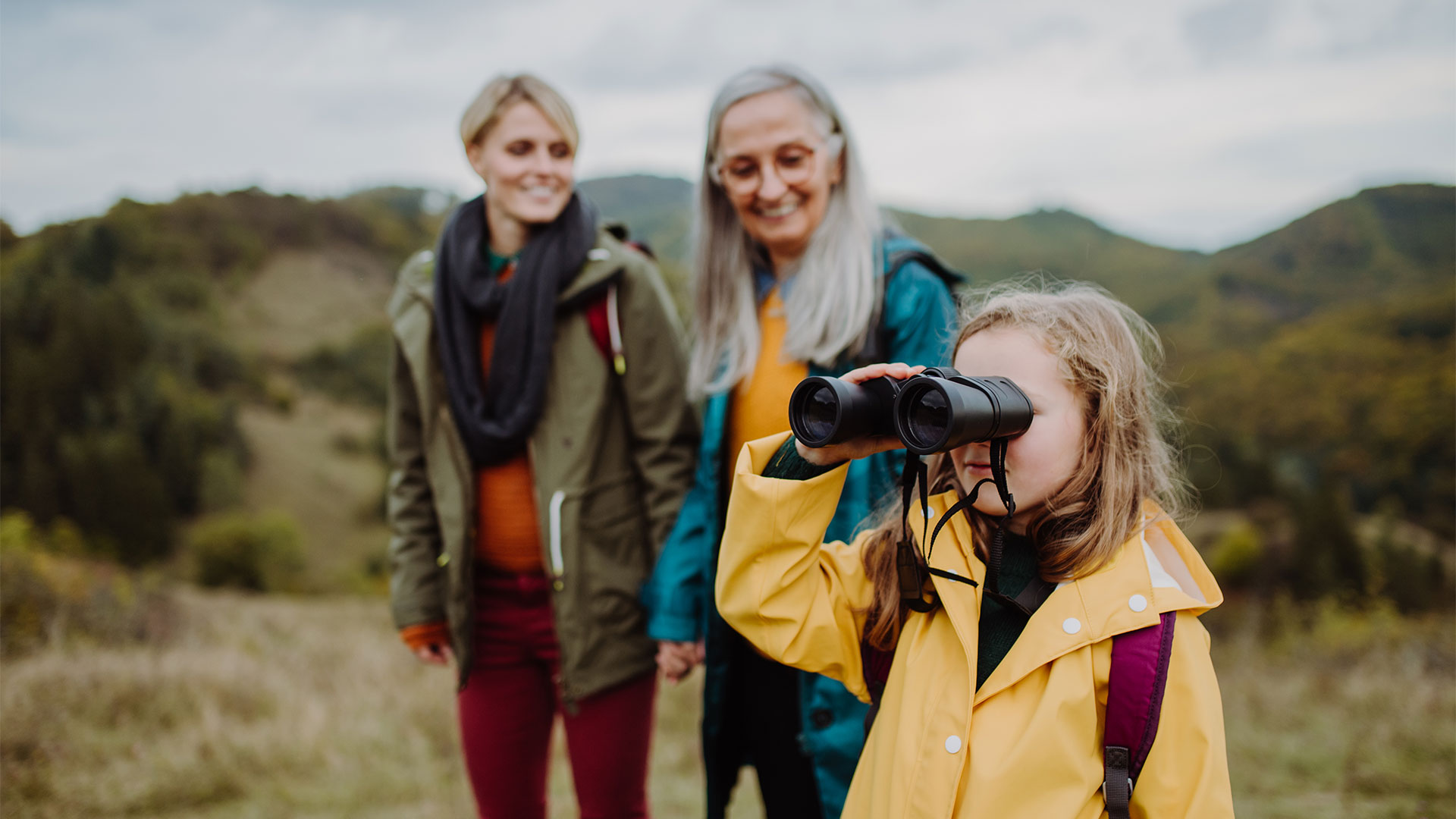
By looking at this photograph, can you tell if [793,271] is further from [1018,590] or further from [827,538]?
[1018,590]

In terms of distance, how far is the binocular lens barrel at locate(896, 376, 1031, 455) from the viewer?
3.30 ft

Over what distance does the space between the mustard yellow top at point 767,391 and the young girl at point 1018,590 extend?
16.8 inches

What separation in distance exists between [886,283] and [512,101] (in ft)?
3.29

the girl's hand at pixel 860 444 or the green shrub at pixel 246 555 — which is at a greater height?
the girl's hand at pixel 860 444

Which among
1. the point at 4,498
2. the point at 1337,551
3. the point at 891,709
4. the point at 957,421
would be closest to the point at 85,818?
the point at 891,709

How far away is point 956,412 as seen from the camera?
0.99 meters

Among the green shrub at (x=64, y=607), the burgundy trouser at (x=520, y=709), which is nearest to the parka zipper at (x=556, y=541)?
the burgundy trouser at (x=520, y=709)

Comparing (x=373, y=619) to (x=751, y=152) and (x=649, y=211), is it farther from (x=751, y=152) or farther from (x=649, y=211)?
(x=751, y=152)

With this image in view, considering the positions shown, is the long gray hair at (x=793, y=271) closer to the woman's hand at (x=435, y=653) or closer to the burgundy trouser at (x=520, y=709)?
the burgundy trouser at (x=520, y=709)

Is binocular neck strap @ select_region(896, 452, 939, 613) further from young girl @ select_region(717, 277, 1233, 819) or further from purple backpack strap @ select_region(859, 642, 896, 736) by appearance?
purple backpack strap @ select_region(859, 642, 896, 736)

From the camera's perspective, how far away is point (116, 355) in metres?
28.7

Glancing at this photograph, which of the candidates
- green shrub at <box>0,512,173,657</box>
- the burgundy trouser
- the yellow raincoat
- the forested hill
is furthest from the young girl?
green shrub at <box>0,512,173,657</box>

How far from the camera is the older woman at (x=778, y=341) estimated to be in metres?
1.67

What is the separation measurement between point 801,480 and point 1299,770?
3225 millimetres
